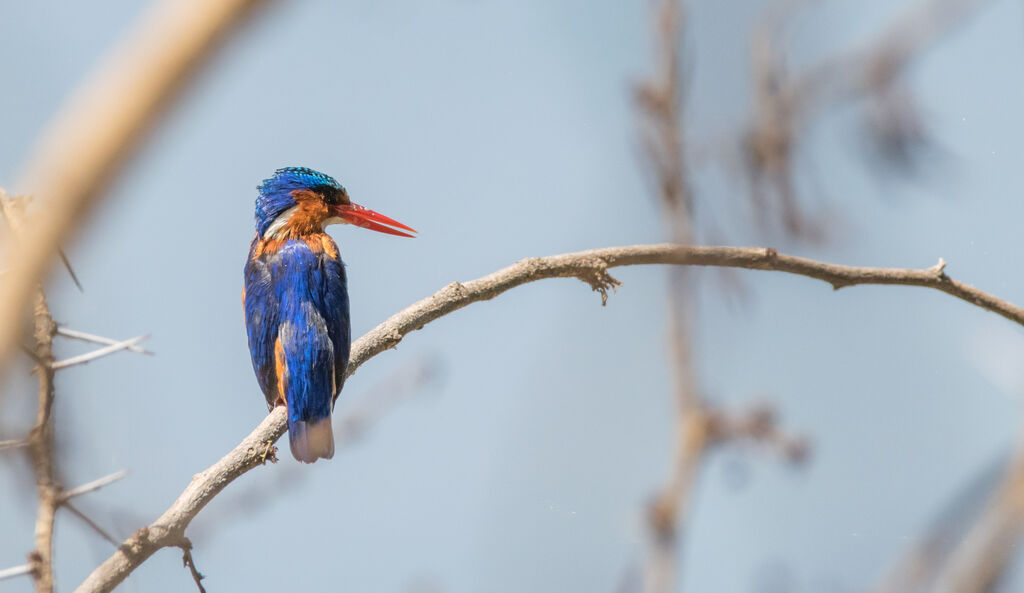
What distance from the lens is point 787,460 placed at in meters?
2.88

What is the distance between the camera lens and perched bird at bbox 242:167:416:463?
3.70m

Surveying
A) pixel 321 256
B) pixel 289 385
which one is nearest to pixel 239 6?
pixel 289 385

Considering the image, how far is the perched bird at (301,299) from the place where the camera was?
3.70m

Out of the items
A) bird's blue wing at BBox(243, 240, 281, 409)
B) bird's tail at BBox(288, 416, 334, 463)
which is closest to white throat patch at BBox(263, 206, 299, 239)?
bird's blue wing at BBox(243, 240, 281, 409)

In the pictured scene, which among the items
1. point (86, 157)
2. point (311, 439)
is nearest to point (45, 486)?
point (86, 157)

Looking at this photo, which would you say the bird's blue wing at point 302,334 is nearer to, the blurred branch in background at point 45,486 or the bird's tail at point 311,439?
the bird's tail at point 311,439

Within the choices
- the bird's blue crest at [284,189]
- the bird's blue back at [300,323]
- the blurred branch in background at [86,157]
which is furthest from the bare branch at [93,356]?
the bird's blue crest at [284,189]

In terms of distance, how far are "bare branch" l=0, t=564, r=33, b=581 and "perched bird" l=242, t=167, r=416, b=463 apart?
1.87 metres

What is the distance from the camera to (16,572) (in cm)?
165

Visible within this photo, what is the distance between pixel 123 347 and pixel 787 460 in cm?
189

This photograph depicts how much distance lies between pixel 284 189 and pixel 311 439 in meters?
1.34

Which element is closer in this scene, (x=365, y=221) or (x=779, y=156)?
(x=779, y=156)

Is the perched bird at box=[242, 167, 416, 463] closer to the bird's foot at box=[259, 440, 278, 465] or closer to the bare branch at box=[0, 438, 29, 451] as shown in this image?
the bird's foot at box=[259, 440, 278, 465]

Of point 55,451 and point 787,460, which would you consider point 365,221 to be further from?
point 55,451
